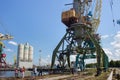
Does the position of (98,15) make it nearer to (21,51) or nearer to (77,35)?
(77,35)

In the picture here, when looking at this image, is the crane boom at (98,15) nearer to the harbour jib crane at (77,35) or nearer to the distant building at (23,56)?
the harbour jib crane at (77,35)

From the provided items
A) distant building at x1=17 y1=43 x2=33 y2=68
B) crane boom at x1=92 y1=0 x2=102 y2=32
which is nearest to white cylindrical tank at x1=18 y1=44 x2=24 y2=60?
distant building at x1=17 y1=43 x2=33 y2=68

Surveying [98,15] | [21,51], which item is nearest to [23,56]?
[21,51]

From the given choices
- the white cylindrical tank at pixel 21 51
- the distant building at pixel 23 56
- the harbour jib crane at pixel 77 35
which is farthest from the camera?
the distant building at pixel 23 56

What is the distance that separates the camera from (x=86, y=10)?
300 feet

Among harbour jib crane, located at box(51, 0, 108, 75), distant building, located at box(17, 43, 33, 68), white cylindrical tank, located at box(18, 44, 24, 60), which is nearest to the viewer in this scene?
harbour jib crane, located at box(51, 0, 108, 75)

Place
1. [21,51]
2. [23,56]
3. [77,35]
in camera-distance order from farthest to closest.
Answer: [23,56]
[21,51]
[77,35]

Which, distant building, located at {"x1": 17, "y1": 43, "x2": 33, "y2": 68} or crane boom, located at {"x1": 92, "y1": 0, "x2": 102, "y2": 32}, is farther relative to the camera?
distant building, located at {"x1": 17, "y1": 43, "x2": 33, "y2": 68}

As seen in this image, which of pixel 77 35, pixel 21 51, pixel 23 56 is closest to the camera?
pixel 77 35

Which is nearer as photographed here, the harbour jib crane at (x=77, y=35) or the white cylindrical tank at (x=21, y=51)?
the harbour jib crane at (x=77, y=35)

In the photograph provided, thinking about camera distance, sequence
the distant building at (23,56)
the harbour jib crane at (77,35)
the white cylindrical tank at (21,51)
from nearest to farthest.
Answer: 1. the harbour jib crane at (77,35)
2. the white cylindrical tank at (21,51)
3. the distant building at (23,56)

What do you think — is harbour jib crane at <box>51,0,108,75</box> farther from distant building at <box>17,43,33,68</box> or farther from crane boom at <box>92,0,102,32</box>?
distant building at <box>17,43,33,68</box>

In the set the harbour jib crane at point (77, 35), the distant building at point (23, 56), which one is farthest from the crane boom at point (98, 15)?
the distant building at point (23, 56)

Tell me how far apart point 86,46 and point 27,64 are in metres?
117
